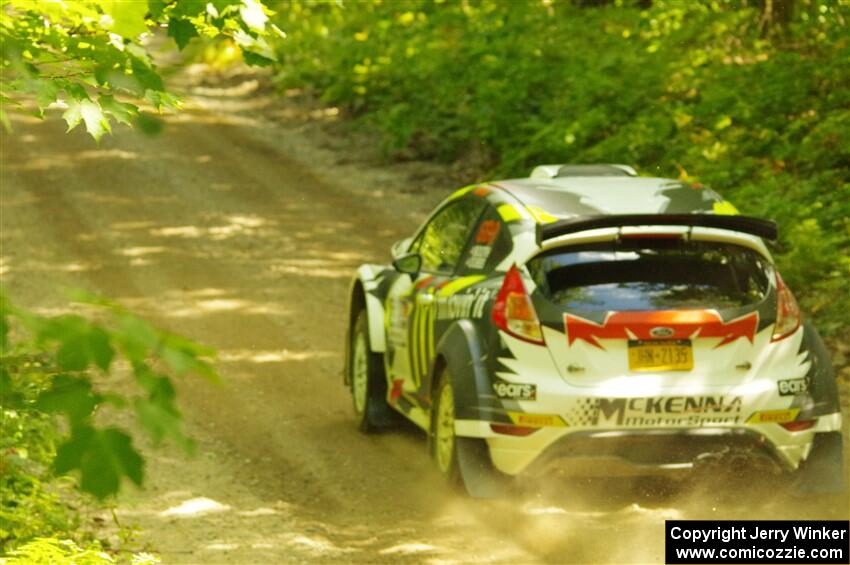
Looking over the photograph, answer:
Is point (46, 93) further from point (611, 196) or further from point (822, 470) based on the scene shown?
point (822, 470)

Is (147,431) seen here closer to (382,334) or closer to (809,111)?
(382,334)

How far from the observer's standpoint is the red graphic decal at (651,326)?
7441mm

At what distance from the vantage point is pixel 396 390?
31.3 ft

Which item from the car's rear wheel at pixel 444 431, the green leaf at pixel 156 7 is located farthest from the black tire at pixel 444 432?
the green leaf at pixel 156 7

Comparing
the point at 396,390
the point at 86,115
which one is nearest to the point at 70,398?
the point at 86,115

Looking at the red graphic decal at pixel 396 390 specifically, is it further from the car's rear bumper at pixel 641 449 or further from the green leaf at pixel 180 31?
the green leaf at pixel 180 31

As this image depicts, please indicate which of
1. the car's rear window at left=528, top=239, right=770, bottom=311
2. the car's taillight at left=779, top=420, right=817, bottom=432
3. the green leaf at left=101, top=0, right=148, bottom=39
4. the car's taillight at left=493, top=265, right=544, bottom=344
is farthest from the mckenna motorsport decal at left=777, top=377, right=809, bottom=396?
the green leaf at left=101, top=0, right=148, bottom=39

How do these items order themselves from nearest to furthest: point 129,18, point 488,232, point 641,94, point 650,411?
point 129,18
point 650,411
point 488,232
point 641,94

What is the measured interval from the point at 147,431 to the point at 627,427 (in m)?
5.20

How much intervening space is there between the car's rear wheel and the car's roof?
117 centimetres

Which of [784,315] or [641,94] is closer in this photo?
[784,315]

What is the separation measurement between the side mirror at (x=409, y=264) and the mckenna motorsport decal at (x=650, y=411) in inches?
80.2

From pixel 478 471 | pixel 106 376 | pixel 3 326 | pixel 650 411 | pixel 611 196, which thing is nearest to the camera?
pixel 106 376

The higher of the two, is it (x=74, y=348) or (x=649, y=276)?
(x=74, y=348)
